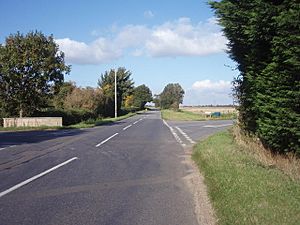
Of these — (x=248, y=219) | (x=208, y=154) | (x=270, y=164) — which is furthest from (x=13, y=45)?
(x=248, y=219)

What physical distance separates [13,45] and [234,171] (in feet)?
105

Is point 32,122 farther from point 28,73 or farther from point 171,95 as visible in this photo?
point 171,95

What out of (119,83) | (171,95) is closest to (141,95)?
(171,95)

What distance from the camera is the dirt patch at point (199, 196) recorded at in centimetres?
693

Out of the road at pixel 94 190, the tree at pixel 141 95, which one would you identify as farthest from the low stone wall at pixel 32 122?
the tree at pixel 141 95

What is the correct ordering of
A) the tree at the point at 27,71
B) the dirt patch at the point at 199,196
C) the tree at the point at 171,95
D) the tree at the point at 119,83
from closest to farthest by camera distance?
the dirt patch at the point at 199,196, the tree at the point at 27,71, the tree at the point at 119,83, the tree at the point at 171,95

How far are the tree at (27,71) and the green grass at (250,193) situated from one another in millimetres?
29326

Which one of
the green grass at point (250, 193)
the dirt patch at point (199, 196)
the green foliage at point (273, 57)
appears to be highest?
the green foliage at point (273, 57)

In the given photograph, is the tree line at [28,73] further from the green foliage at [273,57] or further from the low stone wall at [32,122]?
the green foliage at [273,57]

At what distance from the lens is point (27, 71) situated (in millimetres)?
38156

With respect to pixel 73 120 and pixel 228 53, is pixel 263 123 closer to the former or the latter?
pixel 228 53

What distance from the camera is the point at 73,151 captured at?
17.5 m

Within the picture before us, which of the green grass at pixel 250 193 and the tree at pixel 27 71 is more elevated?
the tree at pixel 27 71

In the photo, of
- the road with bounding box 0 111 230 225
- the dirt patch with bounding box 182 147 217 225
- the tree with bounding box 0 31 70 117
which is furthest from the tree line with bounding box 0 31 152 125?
the dirt patch with bounding box 182 147 217 225
